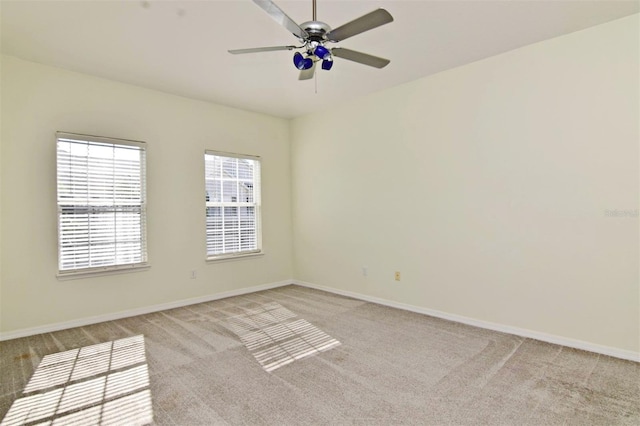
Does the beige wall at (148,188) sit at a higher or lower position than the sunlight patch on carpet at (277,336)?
higher

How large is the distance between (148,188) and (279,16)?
312 cm

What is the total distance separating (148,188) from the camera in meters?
4.28

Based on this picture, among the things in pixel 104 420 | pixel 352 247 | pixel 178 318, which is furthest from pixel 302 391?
pixel 352 247

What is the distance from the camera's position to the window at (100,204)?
3.70 m

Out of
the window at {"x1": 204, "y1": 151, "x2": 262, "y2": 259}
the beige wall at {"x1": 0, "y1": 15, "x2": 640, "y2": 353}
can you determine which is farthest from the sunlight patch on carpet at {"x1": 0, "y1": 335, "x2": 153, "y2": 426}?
the window at {"x1": 204, "y1": 151, "x2": 262, "y2": 259}

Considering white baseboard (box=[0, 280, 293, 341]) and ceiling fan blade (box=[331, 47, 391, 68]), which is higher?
ceiling fan blade (box=[331, 47, 391, 68])

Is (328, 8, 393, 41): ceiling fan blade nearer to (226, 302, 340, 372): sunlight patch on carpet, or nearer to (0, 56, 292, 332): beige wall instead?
(226, 302, 340, 372): sunlight patch on carpet

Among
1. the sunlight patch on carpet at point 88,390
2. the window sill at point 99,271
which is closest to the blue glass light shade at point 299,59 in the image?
the sunlight patch on carpet at point 88,390

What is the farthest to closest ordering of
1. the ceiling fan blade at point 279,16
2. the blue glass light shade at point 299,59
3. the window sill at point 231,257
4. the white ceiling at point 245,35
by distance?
the window sill at point 231,257, the white ceiling at point 245,35, the blue glass light shade at point 299,59, the ceiling fan blade at point 279,16

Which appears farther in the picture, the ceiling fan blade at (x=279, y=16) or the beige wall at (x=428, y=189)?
the beige wall at (x=428, y=189)

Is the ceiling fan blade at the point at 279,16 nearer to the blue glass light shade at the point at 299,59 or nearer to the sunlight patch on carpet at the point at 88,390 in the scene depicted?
the blue glass light shade at the point at 299,59

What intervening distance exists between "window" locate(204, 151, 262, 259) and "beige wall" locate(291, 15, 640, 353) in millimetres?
1427

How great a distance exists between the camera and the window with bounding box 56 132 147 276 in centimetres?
370

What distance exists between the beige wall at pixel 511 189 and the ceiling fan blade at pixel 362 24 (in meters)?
2.05
